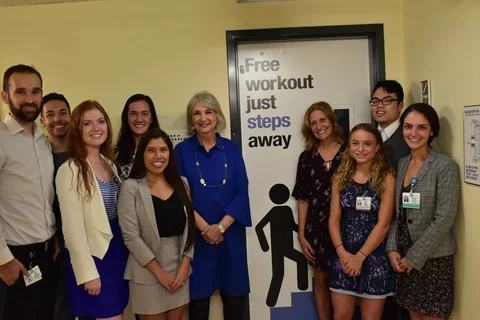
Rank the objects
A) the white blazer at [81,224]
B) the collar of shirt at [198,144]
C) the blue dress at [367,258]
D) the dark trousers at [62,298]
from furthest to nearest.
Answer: the collar of shirt at [198,144] < the dark trousers at [62,298] < the blue dress at [367,258] < the white blazer at [81,224]

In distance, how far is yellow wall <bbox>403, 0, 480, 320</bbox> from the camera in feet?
6.57

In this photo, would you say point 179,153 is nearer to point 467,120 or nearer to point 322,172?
point 322,172

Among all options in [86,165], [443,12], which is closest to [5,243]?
[86,165]

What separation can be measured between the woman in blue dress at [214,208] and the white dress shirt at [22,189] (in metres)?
0.79

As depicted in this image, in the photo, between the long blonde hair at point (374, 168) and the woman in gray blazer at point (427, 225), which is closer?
the woman in gray blazer at point (427, 225)

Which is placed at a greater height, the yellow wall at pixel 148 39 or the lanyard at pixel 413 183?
the yellow wall at pixel 148 39

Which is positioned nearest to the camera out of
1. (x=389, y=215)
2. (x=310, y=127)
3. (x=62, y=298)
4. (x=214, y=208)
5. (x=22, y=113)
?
(x=22, y=113)

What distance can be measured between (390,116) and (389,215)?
2.16 feet

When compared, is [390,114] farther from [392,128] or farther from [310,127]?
[310,127]

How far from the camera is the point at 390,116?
8.29ft

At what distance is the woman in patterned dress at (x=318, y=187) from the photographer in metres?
2.56

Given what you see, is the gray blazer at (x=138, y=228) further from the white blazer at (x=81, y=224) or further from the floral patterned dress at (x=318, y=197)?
the floral patterned dress at (x=318, y=197)

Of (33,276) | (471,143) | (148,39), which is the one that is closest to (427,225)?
(471,143)

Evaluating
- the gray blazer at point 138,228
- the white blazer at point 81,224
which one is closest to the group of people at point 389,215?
the gray blazer at point 138,228
